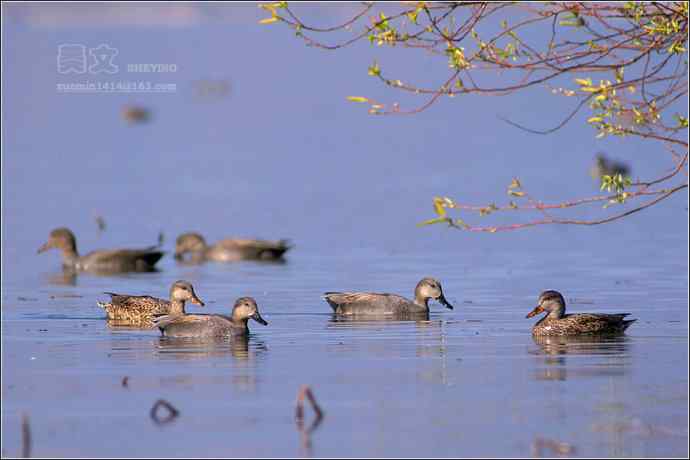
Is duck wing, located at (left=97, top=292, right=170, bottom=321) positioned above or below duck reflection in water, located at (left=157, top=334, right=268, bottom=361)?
above

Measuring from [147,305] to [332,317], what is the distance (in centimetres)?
206

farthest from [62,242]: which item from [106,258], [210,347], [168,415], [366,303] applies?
[168,415]

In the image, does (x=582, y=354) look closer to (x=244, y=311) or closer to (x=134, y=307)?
(x=244, y=311)

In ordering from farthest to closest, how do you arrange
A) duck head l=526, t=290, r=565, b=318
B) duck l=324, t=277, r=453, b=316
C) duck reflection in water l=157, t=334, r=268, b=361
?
duck l=324, t=277, r=453, b=316
duck head l=526, t=290, r=565, b=318
duck reflection in water l=157, t=334, r=268, b=361

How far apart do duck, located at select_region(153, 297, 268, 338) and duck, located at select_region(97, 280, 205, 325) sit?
0.82m

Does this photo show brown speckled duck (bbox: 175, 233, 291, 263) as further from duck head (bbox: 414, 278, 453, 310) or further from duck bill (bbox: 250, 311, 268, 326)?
duck bill (bbox: 250, 311, 268, 326)

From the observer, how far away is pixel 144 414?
1338cm

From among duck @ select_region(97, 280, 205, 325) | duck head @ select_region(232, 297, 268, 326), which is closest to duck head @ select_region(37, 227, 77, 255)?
duck @ select_region(97, 280, 205, 325)

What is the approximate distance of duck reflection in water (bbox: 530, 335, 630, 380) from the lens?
15.4 m

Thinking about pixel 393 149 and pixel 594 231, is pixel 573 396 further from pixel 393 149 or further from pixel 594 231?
pixel 393 149

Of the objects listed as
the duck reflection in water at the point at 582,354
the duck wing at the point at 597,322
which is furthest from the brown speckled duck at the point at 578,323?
the duck reflection in water at the point at 582,354

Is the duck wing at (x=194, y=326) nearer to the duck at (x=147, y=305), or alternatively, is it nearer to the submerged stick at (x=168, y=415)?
the duck at (x=147, y=305)

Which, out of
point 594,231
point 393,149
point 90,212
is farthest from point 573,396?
point 393,149

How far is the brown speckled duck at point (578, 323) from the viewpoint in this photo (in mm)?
18250
